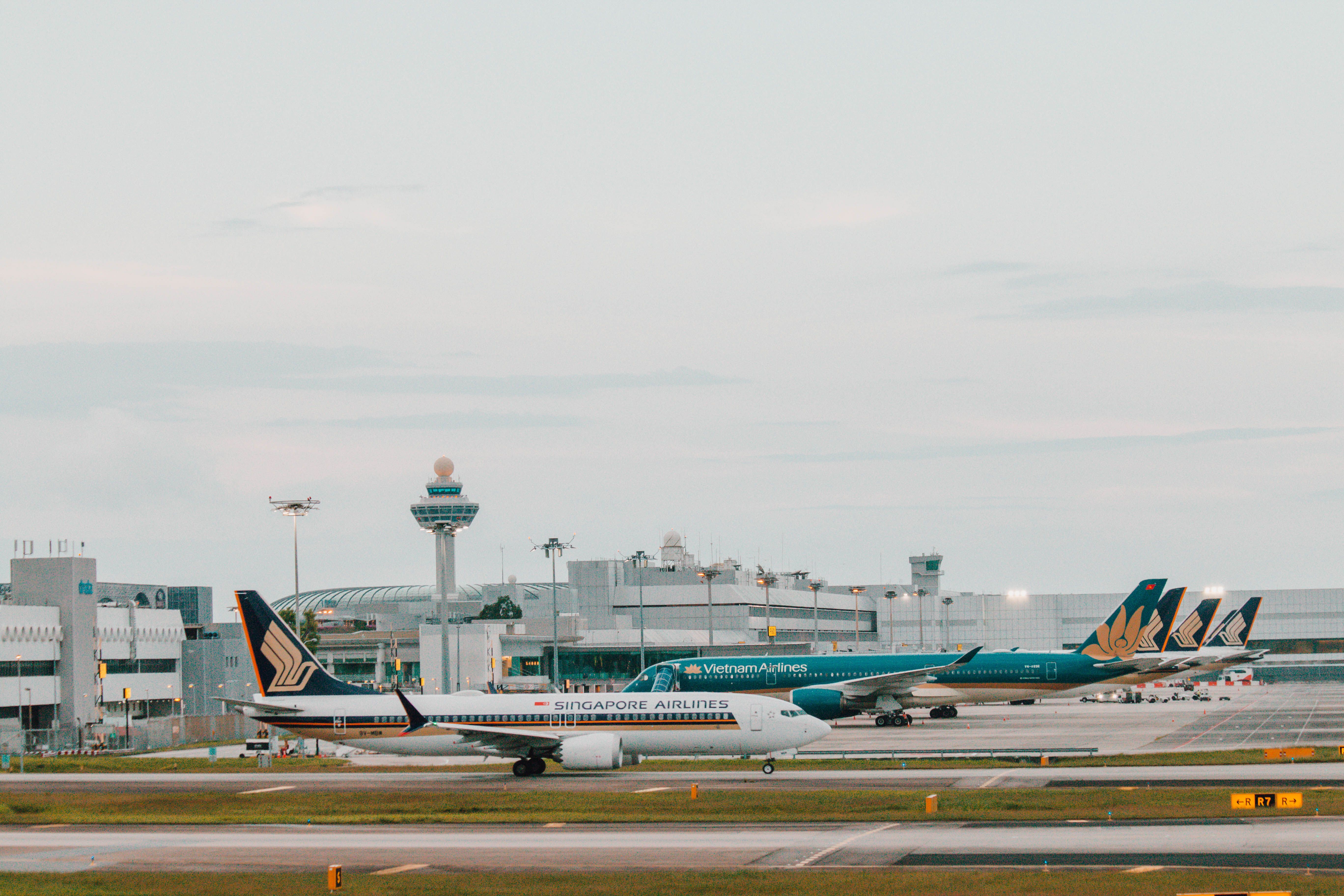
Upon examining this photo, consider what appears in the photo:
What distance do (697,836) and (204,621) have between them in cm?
10695

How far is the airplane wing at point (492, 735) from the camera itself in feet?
171

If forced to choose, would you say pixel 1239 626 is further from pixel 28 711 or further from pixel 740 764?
pixel 28 711

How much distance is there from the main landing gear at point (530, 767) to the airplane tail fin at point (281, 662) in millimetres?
8098

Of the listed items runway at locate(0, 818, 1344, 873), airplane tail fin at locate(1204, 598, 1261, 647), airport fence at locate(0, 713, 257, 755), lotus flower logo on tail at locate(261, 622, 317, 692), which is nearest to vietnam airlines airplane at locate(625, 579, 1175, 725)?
lotus flower logo on tail at locate(261, 622, 317, 692)

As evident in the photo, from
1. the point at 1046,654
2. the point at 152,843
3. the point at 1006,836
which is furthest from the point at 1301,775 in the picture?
the point at 1046,654

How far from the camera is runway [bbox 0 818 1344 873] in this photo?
29.5 metres

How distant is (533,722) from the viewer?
54312 millimetres

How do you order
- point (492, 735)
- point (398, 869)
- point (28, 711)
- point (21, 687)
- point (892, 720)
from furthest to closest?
point (28, 711) → point (21, 687) → point (892, 720) → point (492, 735) → point (398, 869)

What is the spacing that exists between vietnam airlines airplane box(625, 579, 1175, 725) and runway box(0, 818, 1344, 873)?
38682 mm

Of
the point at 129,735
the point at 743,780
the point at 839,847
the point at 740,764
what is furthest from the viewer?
the point at 129,735

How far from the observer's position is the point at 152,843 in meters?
36.3

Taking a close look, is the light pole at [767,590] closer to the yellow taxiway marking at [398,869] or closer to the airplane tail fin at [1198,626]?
the airplane tail fin at [1198,626]

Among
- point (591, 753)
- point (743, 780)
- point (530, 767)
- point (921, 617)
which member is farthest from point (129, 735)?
point (921, 617)

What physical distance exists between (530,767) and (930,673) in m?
33.5
